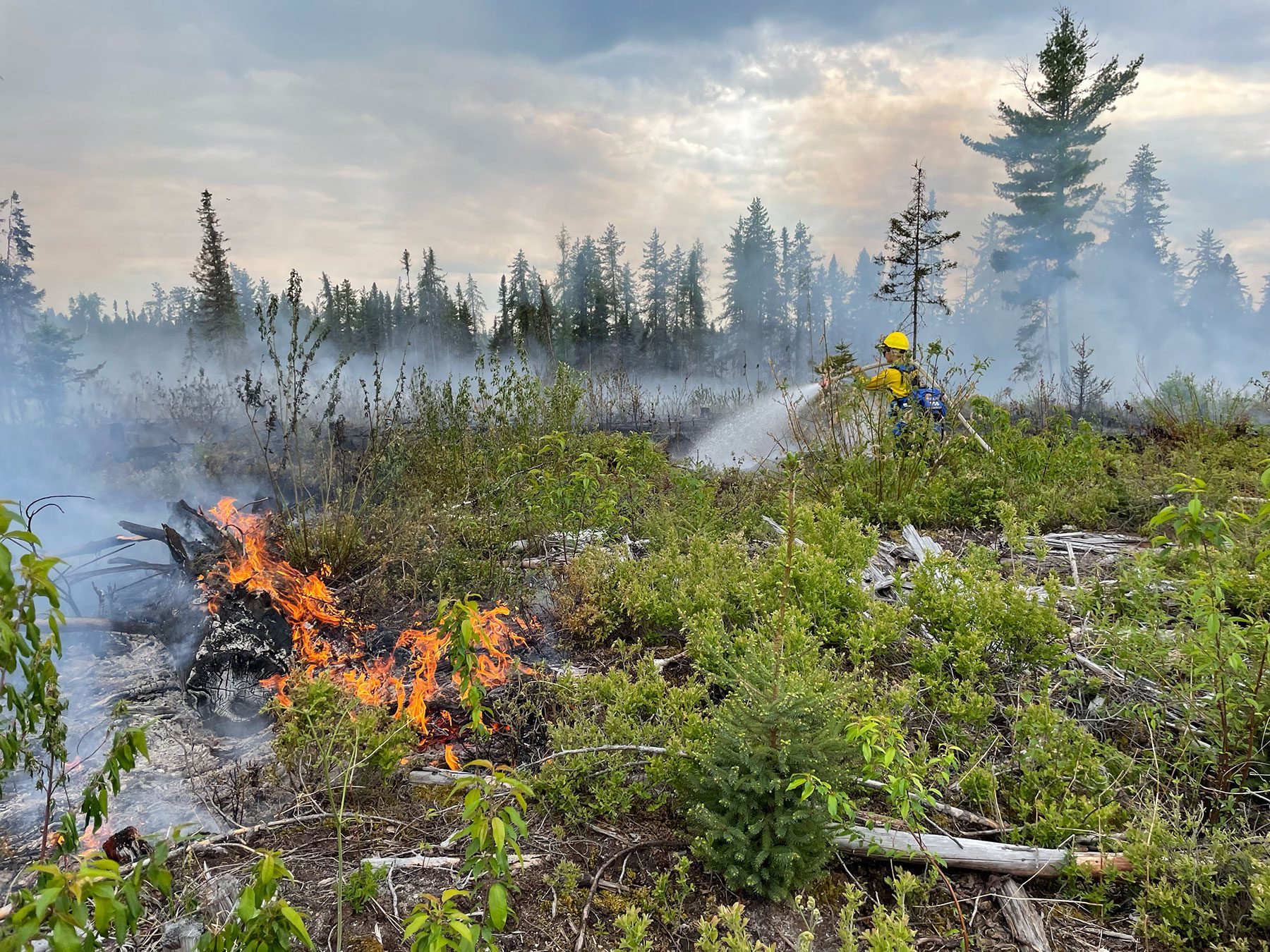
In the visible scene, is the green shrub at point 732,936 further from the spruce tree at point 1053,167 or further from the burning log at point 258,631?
the spruce tree at point 1053,167

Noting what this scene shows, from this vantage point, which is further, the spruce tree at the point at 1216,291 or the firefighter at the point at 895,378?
the spruce tree at the point at 1216,291

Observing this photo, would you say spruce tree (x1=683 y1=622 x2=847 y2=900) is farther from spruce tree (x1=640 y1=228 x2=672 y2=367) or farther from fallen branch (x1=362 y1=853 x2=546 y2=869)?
spruce tree (x1=640 y1=228 x2=672 y2=367)

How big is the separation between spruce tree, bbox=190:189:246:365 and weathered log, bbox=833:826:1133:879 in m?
24.0

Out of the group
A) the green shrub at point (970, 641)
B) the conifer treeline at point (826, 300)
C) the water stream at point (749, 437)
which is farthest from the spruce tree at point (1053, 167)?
the green shrub at point (970, 641)

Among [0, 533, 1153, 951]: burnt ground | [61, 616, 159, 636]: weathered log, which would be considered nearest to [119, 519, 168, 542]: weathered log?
[61, 616, 159, 636]: weathered log

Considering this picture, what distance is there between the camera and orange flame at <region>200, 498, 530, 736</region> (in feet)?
11.9

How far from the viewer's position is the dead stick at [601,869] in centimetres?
222

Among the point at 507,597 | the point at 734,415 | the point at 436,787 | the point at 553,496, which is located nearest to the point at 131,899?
the point at 436,787

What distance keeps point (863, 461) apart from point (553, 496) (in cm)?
325

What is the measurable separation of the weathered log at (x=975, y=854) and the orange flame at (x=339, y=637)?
1.97m

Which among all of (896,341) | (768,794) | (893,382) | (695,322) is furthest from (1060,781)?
(695,322)

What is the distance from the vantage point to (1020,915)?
2.29 meters

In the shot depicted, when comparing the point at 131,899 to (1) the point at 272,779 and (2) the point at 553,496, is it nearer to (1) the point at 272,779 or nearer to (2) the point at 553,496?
(1) the point at 272,779

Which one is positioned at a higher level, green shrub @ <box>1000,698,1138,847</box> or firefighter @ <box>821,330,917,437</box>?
firefighter @ <box>821,330,917,437</box>
